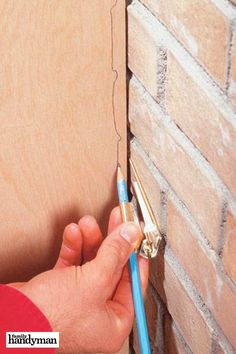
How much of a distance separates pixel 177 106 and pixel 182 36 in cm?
9

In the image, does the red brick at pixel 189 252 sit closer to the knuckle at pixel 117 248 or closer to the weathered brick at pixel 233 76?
the knuckle at pixel 117 248

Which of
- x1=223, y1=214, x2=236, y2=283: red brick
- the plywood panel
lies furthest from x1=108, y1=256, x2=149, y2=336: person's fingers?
x1=223, y1=214, x2=236, y2=283: red brick

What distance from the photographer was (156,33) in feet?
2.55

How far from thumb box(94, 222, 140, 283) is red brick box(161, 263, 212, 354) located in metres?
0.08

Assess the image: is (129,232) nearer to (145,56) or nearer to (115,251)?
(115,251)

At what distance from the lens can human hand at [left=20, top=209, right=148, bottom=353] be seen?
34.7 inches

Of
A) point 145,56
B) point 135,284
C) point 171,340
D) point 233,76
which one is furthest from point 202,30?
point 171,340

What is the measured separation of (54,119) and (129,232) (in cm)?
19

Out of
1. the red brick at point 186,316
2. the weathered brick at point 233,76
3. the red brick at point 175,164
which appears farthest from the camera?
the red brick at point 186,316

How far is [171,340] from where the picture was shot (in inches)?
39.9

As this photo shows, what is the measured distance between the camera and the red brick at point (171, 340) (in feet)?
3.21

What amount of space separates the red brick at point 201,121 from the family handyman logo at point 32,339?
0.35 metres

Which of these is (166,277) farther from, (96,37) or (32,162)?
(96,37)

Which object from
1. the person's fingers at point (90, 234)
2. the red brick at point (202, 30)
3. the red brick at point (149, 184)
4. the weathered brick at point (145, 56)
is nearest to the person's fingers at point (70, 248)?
the person's fingers at point (90, 234)
